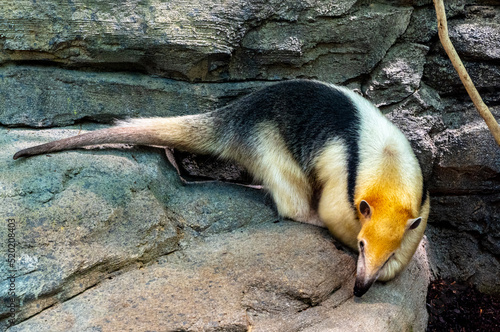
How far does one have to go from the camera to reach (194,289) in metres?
3.66

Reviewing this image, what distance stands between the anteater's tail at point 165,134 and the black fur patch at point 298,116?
17 cm

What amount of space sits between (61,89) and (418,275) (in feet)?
13.6

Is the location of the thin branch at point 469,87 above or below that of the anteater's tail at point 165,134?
above

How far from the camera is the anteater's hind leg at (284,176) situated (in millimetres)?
4648

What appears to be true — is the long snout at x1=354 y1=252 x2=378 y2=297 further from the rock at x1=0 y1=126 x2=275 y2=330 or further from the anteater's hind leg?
the rock at x1=0 y1=126 x2=275 y2=330

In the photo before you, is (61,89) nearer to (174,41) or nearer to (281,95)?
(174,41)

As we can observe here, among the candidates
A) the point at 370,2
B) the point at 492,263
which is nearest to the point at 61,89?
the point at 370,2

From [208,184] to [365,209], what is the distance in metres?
1.78

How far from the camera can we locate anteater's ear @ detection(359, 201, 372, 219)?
12.2 ft

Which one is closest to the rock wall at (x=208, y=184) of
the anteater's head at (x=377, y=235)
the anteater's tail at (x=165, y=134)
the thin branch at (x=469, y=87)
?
the anteater's tail at (x=165, y=134)

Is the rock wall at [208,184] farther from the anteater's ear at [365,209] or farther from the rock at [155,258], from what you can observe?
the anteater's ear at [365,209]

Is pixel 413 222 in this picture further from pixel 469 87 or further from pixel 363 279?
pixel 469 87

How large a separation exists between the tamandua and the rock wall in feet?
0.68

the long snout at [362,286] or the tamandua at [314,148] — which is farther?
the tamandua at [314,148]
